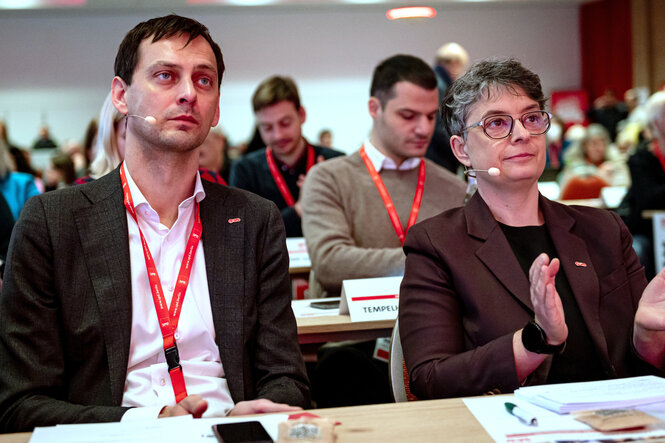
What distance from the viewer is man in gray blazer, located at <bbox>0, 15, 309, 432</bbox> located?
165cm

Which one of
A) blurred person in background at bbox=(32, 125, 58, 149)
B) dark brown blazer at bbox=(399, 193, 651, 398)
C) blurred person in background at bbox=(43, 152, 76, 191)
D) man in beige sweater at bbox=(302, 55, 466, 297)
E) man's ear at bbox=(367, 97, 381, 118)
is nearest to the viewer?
dark brown blazer at bbox=(399, 193, 651, 398)

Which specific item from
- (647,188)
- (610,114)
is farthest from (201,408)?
(610,114)

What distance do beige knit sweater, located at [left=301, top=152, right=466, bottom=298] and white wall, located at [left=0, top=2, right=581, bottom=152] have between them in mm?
11060

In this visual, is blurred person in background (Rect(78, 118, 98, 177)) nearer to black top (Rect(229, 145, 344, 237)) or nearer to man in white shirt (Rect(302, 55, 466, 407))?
black top (Rect(229, 145, 344, 237))

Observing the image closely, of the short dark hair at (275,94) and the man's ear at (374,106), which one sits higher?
the short dark hair at (275,94)

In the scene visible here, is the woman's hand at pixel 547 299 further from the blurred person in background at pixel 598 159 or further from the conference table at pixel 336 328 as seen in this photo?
the blurred person in background at pixel 598 159

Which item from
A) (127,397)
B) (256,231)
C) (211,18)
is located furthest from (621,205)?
(211,18)

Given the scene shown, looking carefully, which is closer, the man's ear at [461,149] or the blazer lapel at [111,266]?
the blazer lapel at [111,266]

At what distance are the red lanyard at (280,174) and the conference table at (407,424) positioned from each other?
10.2ft

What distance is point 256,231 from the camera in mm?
1896

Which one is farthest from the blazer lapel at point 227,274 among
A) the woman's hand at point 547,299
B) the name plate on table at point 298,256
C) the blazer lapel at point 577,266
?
the name plate on table at point 298,256

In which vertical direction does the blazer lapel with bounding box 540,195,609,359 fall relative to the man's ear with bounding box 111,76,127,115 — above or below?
below

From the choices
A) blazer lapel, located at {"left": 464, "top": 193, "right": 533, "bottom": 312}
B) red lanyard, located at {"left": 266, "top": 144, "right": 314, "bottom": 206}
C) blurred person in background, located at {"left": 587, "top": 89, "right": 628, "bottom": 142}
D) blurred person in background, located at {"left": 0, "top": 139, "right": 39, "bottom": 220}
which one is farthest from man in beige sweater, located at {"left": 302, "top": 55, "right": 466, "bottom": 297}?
blurred person in background, located at {"left": 587, "top": 89, "right": 628, "bottom": 142}

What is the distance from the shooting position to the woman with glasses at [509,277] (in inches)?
67.9
